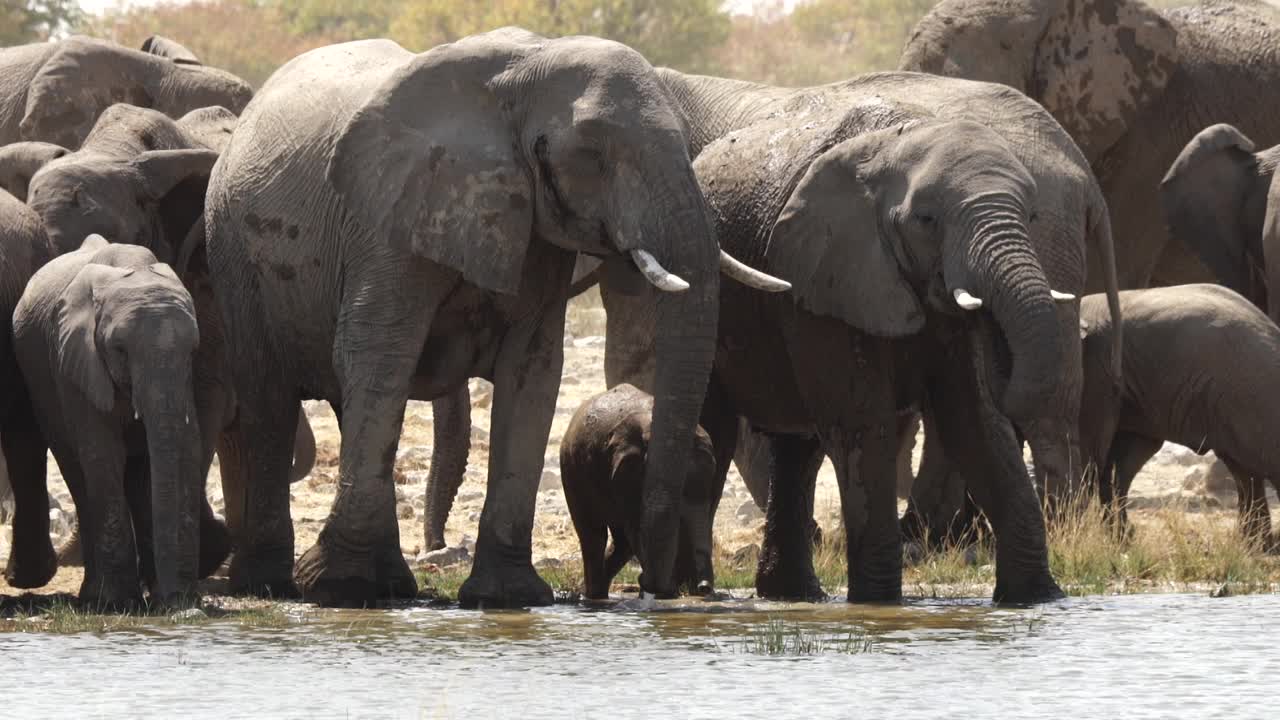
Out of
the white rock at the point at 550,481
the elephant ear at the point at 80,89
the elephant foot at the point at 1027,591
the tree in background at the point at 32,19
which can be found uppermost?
the tree in background at the point at 32,19

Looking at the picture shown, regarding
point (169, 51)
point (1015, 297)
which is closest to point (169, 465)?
point (1015, 297)

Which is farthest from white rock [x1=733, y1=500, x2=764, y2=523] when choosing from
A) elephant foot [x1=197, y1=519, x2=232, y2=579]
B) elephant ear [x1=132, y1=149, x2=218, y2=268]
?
elephant ear [x1=132, y1=149, x2=218, y2=268]

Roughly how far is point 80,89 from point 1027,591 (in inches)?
289

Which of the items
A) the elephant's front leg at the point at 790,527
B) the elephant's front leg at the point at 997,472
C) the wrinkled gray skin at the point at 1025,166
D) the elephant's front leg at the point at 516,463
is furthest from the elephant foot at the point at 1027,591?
the elephant's front leg at the point at 516,463

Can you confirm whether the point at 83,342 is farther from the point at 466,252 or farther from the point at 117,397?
the point at 466,252

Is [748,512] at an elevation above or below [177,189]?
below

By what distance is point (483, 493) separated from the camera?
619 inches

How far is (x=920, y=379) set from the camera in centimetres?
1113

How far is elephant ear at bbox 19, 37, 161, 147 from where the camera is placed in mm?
16016

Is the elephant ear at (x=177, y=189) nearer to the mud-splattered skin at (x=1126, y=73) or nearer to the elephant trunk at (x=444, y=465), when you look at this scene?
the elephant trunk at (x=444, y=465)

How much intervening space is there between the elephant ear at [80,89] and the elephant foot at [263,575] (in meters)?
4.77

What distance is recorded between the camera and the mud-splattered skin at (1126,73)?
1600 cm

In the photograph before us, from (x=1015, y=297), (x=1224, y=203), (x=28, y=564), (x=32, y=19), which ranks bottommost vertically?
(x=28, y=564)

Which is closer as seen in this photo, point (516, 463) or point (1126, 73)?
point (516, 463)
